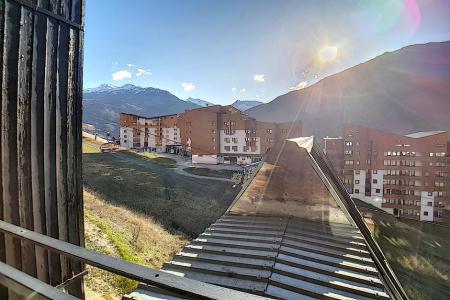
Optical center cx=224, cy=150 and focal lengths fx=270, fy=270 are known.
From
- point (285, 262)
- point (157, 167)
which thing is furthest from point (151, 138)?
point (285, 262)

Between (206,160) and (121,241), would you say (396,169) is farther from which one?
(121,241)

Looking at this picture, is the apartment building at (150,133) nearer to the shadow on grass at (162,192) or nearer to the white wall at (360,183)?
the shadow on grass at (162,192)

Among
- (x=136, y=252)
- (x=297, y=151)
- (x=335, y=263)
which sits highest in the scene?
(x=297, y=151)

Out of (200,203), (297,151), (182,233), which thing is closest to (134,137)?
(200,203)

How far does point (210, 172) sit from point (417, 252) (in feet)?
82.8

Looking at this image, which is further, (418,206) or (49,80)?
(418,206)

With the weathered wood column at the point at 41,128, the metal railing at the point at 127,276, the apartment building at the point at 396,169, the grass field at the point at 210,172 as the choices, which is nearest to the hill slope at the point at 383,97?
the apartment building at the point at 396,169

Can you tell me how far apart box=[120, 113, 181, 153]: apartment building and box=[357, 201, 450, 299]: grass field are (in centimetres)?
3590

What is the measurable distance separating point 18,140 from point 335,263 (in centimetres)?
474

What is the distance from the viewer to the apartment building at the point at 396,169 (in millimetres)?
35031

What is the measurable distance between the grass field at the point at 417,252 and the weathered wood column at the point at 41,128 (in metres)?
22.7

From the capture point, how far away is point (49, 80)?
379 centimetres

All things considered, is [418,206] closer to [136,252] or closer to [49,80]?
[136,252]

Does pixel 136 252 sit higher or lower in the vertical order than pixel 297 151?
lower
